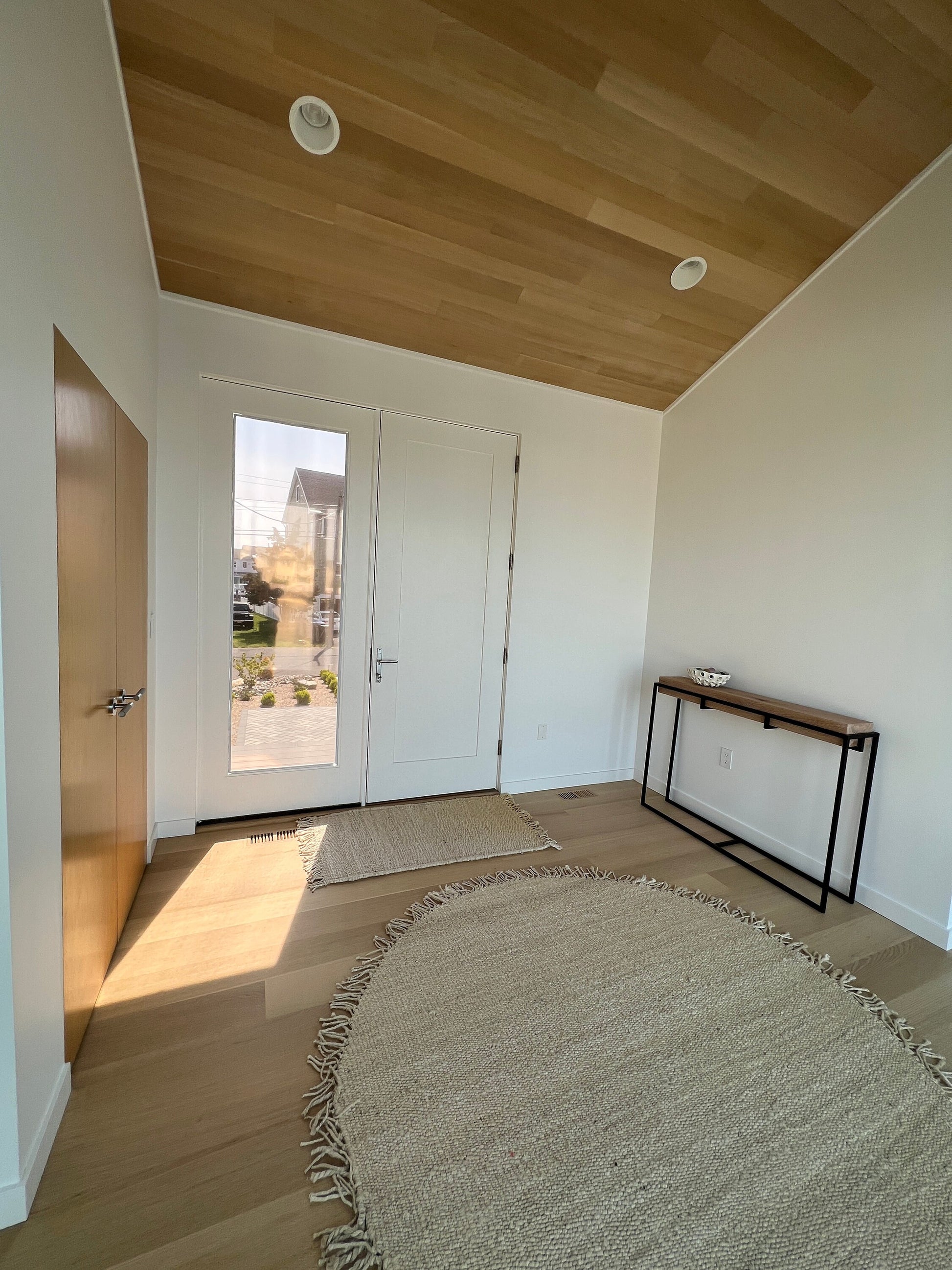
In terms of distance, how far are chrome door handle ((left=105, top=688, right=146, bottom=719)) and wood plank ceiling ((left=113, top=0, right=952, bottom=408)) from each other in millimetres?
1858

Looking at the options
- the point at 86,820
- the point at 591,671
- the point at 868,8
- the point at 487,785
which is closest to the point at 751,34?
the point at 868,8

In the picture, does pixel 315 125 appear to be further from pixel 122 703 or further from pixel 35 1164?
pixel 35 1164

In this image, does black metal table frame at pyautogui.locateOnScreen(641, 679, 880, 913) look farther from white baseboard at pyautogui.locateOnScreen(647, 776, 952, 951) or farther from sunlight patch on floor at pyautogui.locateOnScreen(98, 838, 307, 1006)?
sunlight patch on floor at pyautogui.locateOnScreen(98, 838, 307, 1006)

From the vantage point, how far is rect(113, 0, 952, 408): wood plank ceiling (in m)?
1.68

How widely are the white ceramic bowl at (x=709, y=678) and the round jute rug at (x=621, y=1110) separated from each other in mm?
1305

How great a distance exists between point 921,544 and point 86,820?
3178 millimetres

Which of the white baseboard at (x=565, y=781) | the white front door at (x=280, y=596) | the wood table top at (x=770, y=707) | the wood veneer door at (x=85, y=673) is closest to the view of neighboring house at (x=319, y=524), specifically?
the white front door at (x=280, y=596)

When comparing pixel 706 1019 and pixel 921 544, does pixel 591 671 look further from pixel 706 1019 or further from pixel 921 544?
pixel 706 1019

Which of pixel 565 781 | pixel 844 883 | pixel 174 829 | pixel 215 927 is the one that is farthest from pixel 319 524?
pixel 844 883

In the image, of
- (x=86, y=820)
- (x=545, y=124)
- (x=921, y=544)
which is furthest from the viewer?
(x=921, y=544)

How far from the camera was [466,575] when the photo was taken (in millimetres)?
3211

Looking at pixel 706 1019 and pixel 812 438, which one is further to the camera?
pixel 812 438

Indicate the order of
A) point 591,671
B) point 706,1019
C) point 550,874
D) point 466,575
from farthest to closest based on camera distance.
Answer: point 591,671 < point 466,575 < point 550,874 < point 706,1019

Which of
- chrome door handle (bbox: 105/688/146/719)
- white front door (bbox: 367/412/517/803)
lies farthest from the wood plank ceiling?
chrome door handle (bbox: 105/688/146/719)
